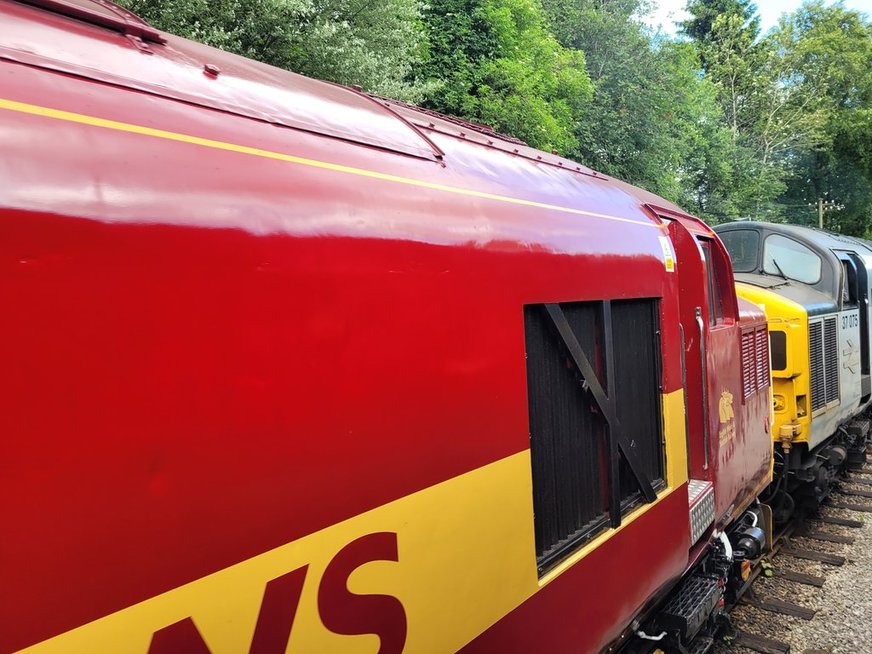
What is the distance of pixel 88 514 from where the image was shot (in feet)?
3.29

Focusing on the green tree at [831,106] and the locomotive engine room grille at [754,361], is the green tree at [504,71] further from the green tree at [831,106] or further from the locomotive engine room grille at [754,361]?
the green tree at [831,106]

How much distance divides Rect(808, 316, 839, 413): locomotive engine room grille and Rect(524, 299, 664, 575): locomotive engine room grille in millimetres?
5002

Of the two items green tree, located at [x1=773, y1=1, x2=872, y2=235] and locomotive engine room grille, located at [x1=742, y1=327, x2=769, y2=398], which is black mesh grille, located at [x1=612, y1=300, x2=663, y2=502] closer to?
locomotive engine room grille, located at [x1=742, y1=327, x2=769, y2=398]

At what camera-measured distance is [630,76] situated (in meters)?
15.9

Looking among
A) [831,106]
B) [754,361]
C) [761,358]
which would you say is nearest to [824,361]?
[761,358]

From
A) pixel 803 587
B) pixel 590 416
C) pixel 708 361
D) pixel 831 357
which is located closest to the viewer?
pixel 590 416

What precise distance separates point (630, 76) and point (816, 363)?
11213mm

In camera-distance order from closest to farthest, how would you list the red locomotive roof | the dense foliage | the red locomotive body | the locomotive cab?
the red locomotive body
the red locomotive roof
the locomotive cab
the dense foliage

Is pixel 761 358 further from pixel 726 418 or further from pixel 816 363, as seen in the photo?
pixel 816 363

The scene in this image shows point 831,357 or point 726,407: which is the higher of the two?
point 726,407

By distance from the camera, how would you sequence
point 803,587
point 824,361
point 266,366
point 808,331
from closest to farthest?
1. point 266,366
2. point 803,587
3. point 808,331
4. point 824,361

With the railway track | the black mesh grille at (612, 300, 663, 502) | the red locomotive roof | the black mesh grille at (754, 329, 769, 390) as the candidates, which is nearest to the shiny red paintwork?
the black mesh grille at (754, 329, 769, 390)

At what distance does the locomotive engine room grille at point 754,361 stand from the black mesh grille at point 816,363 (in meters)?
2.15

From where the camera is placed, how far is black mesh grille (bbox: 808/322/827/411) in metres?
6.98
